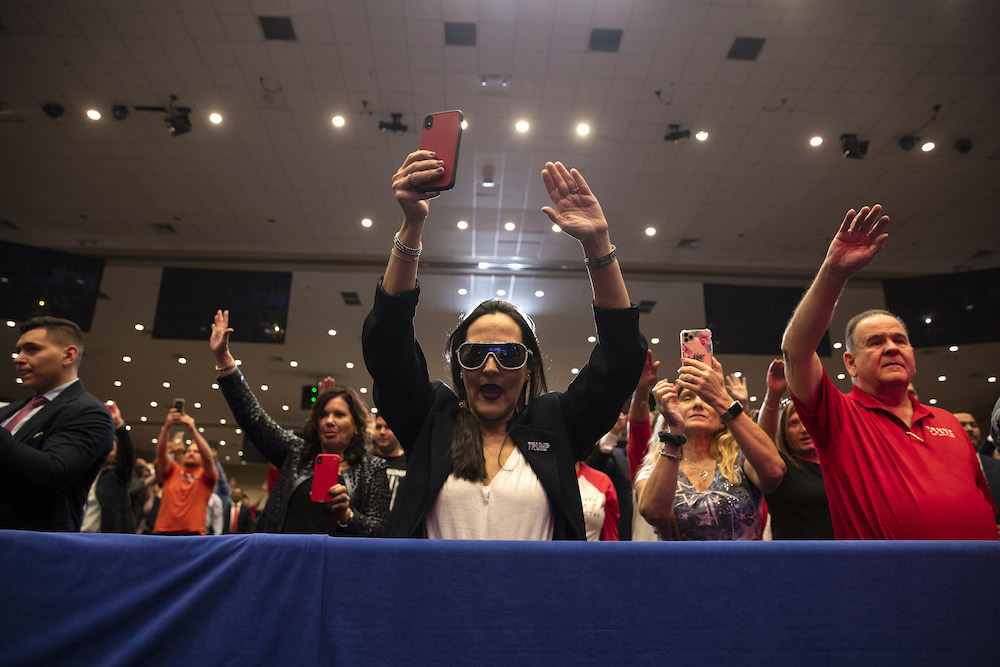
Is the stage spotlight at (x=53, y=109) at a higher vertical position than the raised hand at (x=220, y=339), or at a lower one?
higher

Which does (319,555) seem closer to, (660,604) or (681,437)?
(660,604)

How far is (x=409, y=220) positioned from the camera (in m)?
1.51

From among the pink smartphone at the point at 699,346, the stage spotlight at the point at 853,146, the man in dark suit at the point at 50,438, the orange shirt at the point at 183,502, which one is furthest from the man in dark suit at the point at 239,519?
the stage spotlight at the point at 853,146

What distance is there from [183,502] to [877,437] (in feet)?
16.5

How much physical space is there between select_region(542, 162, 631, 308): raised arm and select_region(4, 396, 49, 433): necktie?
7.66 feet

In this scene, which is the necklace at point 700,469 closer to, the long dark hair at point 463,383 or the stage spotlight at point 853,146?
the long dark hair at point 463,383

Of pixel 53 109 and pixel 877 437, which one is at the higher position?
pixel 53 109

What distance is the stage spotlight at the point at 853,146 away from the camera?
8297mm

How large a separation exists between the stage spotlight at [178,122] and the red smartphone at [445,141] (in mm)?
7938

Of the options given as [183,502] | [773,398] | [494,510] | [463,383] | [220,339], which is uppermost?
[220,339]

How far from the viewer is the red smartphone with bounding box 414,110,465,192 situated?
152 cm

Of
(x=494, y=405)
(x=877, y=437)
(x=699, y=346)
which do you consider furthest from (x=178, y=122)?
(x=877, y=437)

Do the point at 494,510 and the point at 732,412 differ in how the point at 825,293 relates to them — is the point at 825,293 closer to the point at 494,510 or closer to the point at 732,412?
the point at 732,412

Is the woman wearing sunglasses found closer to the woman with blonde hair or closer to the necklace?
the woman with blonde hair
